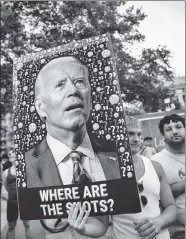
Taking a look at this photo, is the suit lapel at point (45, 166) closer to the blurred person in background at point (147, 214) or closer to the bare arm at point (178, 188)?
the blurred person in background at point (147, 214)

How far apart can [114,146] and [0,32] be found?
3.77 m

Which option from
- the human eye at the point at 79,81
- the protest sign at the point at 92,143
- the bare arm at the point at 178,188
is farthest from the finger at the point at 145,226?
the human eye at the point at 79,81

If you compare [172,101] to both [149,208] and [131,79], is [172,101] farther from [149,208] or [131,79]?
[149,208]

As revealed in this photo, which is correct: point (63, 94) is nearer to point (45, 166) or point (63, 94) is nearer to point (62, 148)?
point (62, 148)

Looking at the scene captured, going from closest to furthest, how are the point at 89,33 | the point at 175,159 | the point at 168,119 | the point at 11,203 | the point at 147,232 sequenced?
the point at 147,232 < the point at 175,159 < the point at 168,119 < the point at 11,203 < the point at 89,33

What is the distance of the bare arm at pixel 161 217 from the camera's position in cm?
138

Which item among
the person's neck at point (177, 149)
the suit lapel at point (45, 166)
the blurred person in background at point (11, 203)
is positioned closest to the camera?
the suit lapel at point (45, 166)

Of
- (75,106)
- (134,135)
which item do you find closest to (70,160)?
(75,106)

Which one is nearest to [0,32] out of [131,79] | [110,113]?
[131,79]

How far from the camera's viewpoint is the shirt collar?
4.83ft

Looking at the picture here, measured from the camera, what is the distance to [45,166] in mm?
1521

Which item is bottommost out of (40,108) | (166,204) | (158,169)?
(166,204)

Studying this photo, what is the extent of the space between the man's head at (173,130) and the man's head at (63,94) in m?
0.53

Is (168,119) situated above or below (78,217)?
above
